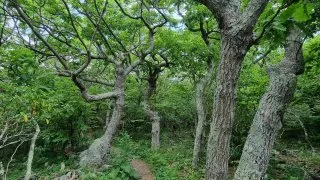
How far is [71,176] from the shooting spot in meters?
8.99

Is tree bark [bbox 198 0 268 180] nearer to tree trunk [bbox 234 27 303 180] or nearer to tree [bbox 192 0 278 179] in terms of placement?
tree [bbox 192 0 278 179]

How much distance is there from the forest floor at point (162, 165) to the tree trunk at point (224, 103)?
490cm

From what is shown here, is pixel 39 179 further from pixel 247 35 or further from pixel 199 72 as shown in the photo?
pixel 247 35

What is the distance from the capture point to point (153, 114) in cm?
1499

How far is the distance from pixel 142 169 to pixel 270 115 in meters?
7.45

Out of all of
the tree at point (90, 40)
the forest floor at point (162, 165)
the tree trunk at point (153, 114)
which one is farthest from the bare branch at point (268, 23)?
the tree trunk at point (153, 114)

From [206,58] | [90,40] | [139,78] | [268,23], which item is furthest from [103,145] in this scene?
[268,23]

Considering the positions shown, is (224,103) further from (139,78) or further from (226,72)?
(139,78)

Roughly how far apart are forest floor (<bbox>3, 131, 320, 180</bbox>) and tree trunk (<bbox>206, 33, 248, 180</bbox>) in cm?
490

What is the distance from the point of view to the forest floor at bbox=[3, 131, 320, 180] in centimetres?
862

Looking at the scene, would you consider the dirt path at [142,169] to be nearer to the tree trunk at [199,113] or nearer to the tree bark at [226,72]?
the tree trunk at [199,113]

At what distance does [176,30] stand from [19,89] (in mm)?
8431

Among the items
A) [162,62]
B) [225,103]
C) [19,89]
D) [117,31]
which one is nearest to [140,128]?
[162,62]

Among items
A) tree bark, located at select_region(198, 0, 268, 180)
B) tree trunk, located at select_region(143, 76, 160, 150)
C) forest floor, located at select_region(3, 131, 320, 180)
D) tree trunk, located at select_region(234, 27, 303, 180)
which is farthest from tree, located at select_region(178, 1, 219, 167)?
tree bark, located at select_region(198, 0, 268, 180)
